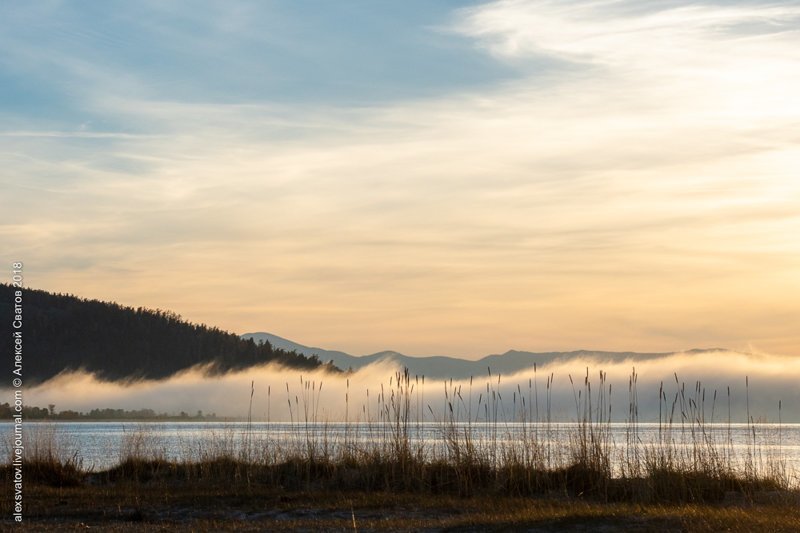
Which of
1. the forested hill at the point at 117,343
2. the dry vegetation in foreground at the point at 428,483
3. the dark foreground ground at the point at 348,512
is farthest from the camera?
the forested hill at the point at 117,343

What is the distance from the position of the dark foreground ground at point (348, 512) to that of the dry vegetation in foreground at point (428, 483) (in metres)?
0.04

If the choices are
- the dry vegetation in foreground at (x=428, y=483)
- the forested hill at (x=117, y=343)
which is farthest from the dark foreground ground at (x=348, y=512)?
the forested hill at (x=117, y=343)

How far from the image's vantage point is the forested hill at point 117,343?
150625mm

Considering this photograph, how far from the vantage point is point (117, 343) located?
157375 millimetres

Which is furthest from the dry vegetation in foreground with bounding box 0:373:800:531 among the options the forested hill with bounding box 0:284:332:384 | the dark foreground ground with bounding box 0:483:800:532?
the forested hill with bounding box 0:284:332:384

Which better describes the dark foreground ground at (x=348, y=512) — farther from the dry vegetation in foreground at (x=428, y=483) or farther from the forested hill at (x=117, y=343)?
the forested hill at (x=117, y=343)

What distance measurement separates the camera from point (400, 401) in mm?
27203

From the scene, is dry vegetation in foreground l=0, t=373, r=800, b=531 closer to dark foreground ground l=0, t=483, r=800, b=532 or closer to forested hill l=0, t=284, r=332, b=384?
dark foreground ground l=0, t=483, r=800, b=532

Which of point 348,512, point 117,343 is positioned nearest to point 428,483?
point 348,512

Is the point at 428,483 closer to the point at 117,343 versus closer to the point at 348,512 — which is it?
the point at 348,512

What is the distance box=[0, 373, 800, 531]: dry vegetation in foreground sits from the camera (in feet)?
62.5

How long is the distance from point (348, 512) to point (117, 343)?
142m

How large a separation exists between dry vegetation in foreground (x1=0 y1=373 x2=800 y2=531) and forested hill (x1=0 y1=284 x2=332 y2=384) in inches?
5012

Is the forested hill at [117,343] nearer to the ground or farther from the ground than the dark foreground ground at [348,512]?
farther from the ground
